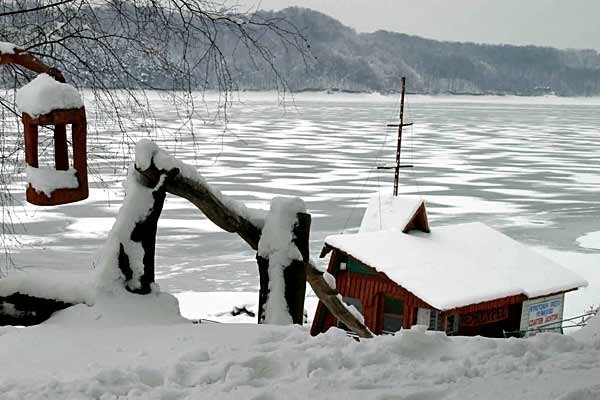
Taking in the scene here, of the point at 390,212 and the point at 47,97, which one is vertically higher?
the point at 47,97

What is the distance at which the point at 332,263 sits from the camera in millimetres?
13383

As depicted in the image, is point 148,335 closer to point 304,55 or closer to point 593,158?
point 304,55

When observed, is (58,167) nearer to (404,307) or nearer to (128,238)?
(128,238)

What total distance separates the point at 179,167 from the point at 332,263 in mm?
9594

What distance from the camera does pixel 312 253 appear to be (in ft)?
64.6

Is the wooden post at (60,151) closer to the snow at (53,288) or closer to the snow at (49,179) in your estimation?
the snow at (49,179)

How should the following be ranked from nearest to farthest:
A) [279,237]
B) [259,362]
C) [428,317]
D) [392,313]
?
[259,362]
[279,237]
[428,317]
[392,313]

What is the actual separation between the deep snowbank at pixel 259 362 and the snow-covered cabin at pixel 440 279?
7821 millimetres

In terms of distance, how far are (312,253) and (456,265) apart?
7022 mm

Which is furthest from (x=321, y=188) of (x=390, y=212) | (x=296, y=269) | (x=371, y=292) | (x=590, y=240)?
(x=296, y=269)

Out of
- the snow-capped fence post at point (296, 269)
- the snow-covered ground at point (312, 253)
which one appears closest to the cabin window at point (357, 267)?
the snow-covered ground at point (312, 253)

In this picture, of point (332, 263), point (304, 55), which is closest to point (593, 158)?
point (332, 263)

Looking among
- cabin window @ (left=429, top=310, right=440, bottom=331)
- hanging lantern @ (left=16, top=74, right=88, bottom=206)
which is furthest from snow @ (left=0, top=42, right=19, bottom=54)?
cabin window @ (left=429, top=310, right=440, bottom=331)

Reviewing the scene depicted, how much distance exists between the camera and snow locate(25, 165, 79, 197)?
3.18 meters
